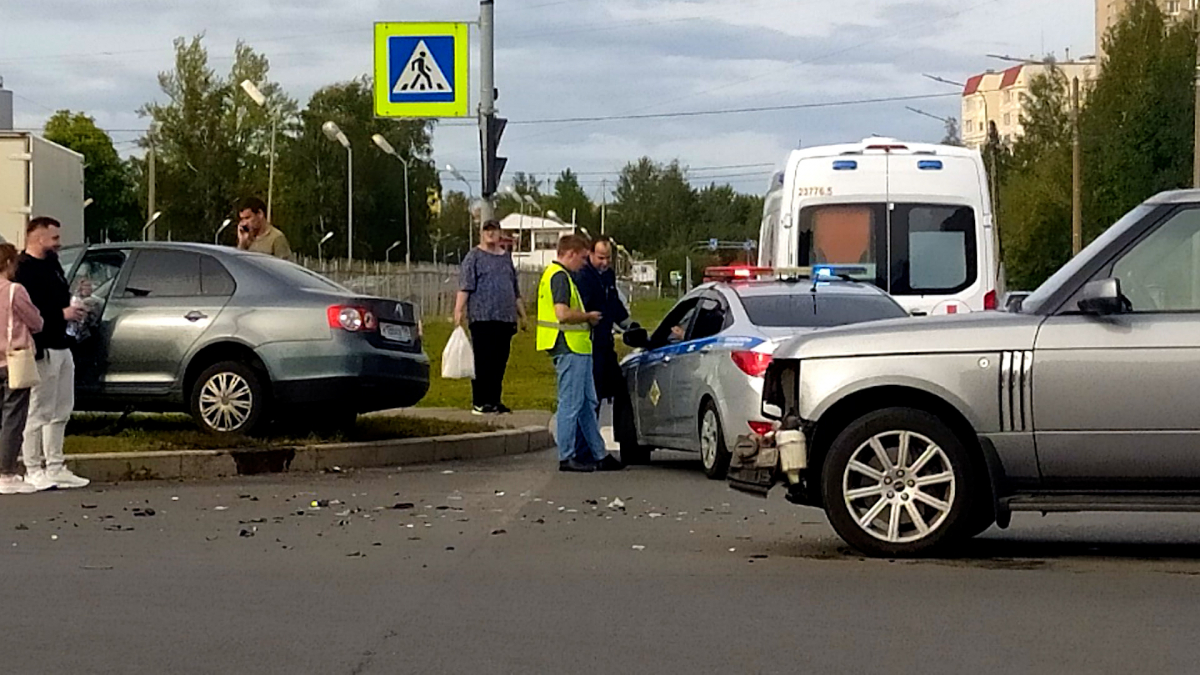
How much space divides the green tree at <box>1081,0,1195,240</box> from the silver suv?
66.8 meters

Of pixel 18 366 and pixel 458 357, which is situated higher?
pixel 18 366

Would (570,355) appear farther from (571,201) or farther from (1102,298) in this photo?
(571,201)

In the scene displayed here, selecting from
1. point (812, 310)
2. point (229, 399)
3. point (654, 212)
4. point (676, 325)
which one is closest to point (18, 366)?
point (229, 399)

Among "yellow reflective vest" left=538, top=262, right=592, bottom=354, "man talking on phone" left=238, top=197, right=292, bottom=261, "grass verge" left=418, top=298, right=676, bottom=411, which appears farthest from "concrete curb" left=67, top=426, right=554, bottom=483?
"grass verge" left=418, top=298, right=676, bottom=411

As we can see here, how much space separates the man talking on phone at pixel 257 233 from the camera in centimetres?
1703

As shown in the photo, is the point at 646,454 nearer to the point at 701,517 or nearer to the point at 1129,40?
the point at 701,517

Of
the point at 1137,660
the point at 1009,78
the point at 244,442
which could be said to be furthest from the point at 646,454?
the point at 1009,78

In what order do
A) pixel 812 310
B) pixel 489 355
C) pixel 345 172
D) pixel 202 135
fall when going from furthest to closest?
pixel 345 172 → pixel 202 135 → pixel 489 355 → pixel 812 310

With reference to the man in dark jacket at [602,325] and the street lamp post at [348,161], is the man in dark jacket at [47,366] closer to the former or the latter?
the man in dark jacket at [602,325]

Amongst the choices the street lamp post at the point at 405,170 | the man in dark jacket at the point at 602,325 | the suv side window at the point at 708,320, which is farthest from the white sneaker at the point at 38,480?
the street lamp post at the point at 405,170

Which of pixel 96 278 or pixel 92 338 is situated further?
pixel 96 278

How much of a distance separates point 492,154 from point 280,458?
6.65 metres

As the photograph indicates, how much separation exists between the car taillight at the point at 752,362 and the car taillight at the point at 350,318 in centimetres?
319

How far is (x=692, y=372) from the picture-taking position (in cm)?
1352
